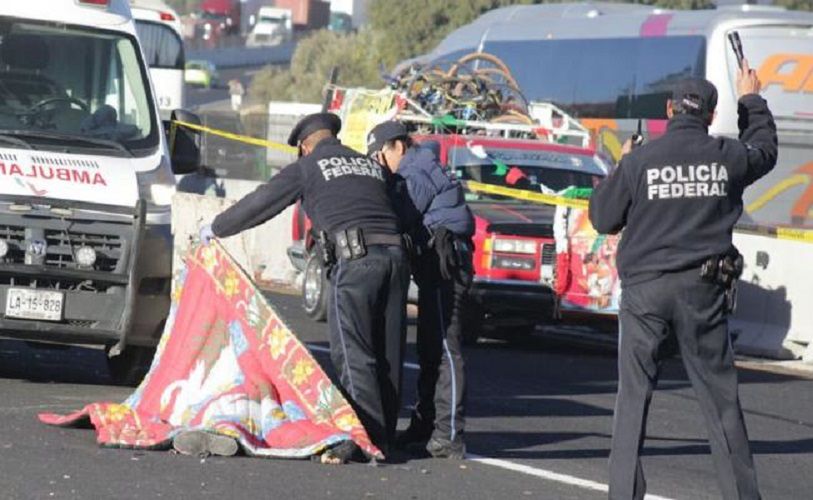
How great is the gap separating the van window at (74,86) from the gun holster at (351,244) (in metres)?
2.94

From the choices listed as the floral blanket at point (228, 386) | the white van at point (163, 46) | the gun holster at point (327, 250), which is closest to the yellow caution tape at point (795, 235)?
the gun holster at point (327, 250)

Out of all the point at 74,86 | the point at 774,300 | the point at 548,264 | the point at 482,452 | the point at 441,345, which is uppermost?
the point at 74,86

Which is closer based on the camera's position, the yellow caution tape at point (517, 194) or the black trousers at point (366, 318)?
the black trousers at point (366, 318)

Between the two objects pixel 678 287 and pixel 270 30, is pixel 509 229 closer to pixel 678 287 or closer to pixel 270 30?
pixel 678 287

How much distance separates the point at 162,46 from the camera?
117ft

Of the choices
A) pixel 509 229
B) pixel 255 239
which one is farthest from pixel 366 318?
pixel 255 239

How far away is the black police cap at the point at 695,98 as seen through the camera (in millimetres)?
8555

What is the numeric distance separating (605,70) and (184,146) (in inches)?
864

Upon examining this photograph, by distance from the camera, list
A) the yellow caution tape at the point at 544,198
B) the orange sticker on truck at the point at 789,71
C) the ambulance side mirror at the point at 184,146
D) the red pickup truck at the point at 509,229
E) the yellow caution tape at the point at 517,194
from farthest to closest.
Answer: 1. the orange sticker on truck at the point at 789,71
2. the yellow caution tape at the point at 517,194
3. the yellow caution tape at the point at 544,198
4. the red pickup truck at the point at 509,229
5. the ambulance side mirror at the point at 184,146

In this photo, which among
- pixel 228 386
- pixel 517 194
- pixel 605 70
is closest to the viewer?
pixel 228 386

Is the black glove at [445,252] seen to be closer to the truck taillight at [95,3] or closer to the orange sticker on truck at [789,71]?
the truck taillight at [95,3]

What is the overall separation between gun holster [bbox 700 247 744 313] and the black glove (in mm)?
2049

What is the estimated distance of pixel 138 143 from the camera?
1250 centimetres

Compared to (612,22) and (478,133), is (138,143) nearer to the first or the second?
(478,133)
